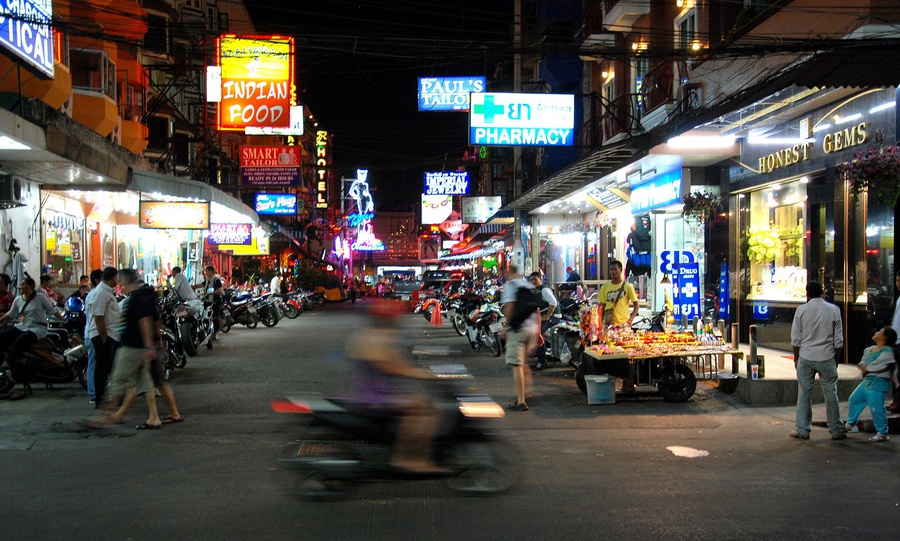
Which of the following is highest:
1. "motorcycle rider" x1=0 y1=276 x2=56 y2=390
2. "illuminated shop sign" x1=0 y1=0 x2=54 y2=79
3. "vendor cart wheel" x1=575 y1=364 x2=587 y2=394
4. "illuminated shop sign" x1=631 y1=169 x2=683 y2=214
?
"illuminated shop sign" x1=0 y1=0 x2=54 y2=79

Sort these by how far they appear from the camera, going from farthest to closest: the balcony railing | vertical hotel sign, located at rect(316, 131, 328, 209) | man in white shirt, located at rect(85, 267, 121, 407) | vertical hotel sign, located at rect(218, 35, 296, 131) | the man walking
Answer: vertical hotel sign, located at rect(316, 131, 328, 209) < the balcony railing < vertical hotel sign, located at rect(218, 35, 296, 131) < man in white shirt, located at rect(85, 267, 121, 407) < the man walking

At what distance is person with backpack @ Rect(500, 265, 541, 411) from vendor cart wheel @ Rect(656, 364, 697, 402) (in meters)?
2.15

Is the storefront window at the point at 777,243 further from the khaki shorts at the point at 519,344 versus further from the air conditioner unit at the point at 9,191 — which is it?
the air conditioner unit at the point at 9,191

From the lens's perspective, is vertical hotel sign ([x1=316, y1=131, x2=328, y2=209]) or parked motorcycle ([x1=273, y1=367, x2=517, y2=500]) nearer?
parked motorcycle ([x1=273, y1=367, x2=517, y2=500])

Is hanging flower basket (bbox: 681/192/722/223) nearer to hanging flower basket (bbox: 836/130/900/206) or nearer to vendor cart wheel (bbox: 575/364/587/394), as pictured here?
hanging flower basket (bbox: 836/130/900/206)

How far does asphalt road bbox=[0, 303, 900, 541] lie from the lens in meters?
5.85

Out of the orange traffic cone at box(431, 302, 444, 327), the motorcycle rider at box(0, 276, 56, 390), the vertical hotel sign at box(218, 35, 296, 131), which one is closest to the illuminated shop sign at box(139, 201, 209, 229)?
the vertical hotel sign at box(218, 35, 296, 131)

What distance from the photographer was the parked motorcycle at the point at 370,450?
6.50 m

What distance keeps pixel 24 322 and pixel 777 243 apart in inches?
535

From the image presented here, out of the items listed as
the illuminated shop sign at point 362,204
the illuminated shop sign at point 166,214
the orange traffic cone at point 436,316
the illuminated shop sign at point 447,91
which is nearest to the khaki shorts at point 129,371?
the illuminated shop sign at point 166,214

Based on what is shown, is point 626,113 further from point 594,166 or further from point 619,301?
point 619,301

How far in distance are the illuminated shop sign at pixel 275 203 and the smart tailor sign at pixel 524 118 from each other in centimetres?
1815

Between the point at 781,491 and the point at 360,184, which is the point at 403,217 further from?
the point at 781,491

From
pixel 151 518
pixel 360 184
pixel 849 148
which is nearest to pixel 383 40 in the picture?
pixel 849 148
